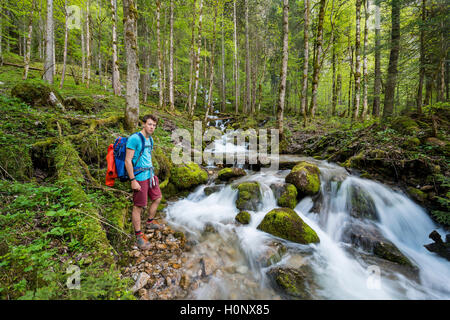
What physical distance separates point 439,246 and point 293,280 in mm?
3867

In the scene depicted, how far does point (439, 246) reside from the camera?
14.3 ft

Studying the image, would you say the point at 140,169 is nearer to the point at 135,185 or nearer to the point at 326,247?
the point at 135,185

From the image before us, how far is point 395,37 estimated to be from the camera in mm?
9148

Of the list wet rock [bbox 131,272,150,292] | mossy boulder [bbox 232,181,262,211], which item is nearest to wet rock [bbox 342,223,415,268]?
mossy boulder [bbox 232,181,262,211]

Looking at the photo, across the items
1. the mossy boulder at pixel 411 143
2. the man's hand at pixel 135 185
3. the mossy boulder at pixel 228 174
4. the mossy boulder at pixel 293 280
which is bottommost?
the mossy boulder at pixel 293 280

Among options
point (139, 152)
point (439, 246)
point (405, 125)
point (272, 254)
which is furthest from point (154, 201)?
point (405, 125)

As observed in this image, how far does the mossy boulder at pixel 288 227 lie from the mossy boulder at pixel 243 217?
0.50 m

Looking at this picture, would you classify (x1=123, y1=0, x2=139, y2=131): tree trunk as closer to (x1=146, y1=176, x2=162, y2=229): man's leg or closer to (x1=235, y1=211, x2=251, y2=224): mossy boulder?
(x1=146, y1=176, x2=162, y2=229): man's leg

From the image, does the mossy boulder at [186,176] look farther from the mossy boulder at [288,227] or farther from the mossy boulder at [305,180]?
the mossy boulder at [305,180]

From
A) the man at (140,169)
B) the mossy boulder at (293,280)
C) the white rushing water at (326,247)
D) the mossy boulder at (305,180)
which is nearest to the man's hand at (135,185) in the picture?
the man at (140,169)

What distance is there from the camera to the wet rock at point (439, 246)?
4.14 meters

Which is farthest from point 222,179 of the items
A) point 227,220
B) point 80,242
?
point 80,242

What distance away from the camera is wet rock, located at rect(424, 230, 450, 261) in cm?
414
